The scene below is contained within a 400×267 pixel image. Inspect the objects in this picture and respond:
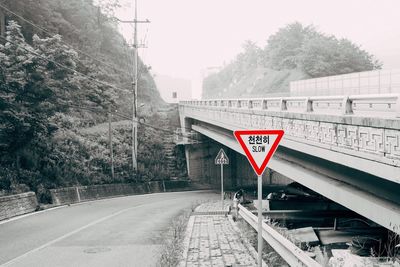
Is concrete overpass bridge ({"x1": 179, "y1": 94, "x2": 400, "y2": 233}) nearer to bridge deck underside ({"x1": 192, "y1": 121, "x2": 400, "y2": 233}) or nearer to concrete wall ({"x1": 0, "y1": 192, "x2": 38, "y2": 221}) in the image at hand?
bridge deck underside ({"x1": 192, "y1": 121, "x2": 400, "y2": 233})

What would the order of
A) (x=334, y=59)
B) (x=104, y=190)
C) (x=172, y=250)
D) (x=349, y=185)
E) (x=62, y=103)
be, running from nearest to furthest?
1. (x=349, y=185)
2. (x=172, y=250)
3. (x=62, y=103)
4. (x=104, y=190)
5. (x=334, y=59)

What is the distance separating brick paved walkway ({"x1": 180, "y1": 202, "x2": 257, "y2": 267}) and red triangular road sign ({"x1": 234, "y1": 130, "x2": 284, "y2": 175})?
2840 mm

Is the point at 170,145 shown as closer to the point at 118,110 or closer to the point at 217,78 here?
the point at 118,110

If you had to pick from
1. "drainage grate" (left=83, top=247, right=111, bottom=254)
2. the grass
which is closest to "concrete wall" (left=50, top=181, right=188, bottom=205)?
the grass

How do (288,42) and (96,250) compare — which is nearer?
(96,250)

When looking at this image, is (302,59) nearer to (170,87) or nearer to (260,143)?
(260,143)

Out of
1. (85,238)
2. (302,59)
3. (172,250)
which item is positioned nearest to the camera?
(172,250)

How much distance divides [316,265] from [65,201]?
2189 cm

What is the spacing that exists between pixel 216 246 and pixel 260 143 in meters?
4.87

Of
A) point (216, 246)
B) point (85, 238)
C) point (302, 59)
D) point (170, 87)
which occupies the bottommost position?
point (85, 238)

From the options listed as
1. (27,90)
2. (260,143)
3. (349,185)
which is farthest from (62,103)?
(260,143)

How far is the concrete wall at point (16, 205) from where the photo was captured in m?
19.1

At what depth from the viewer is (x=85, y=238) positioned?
15.0 m

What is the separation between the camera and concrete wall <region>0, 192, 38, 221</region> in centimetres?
1909
